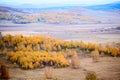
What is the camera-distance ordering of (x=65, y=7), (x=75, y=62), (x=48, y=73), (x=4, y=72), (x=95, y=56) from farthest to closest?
Answer: (x=65, y=7), (x=95, y=56), (x=75, y=62), (x=48, y=73), (x=4, y=72)

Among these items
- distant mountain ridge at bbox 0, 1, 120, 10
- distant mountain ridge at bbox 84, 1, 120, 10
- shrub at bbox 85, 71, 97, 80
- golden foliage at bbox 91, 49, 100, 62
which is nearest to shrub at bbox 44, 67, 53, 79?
shrub at bbox 85, 71, 97, 80

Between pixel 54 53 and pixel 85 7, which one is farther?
pixel 85 7

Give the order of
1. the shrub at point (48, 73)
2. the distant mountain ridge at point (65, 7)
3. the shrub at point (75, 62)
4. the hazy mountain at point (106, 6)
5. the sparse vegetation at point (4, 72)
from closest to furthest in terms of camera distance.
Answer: the sparse vegetation at point (4, 72), the shrub at point (48, 73), the shrub at point (75, 62), the distant mountain ridge at point (65, 7), the hazy mountain at point (106, 6)

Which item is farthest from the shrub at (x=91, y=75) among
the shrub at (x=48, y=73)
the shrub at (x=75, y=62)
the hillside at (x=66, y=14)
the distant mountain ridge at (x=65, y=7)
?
the distant mountain ridge at (x=65, y=7)

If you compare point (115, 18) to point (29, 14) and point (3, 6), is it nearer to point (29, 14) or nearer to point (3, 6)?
point (29, 14)

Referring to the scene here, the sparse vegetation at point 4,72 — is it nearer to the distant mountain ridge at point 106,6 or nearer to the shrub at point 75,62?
the shrub at point 75,62

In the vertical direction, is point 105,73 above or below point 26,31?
below

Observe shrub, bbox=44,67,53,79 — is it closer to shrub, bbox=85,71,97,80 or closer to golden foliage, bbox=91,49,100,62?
shrub, bbox=85,71,97,80

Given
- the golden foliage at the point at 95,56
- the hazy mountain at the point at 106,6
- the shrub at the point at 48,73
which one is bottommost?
the shrub at the point at 48,73

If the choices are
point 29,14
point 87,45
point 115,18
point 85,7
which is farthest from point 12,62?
point 115,18

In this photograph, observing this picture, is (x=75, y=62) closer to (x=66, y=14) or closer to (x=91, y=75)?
(x=91, y=75)

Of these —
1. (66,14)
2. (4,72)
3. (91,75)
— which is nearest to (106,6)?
(66,14)
